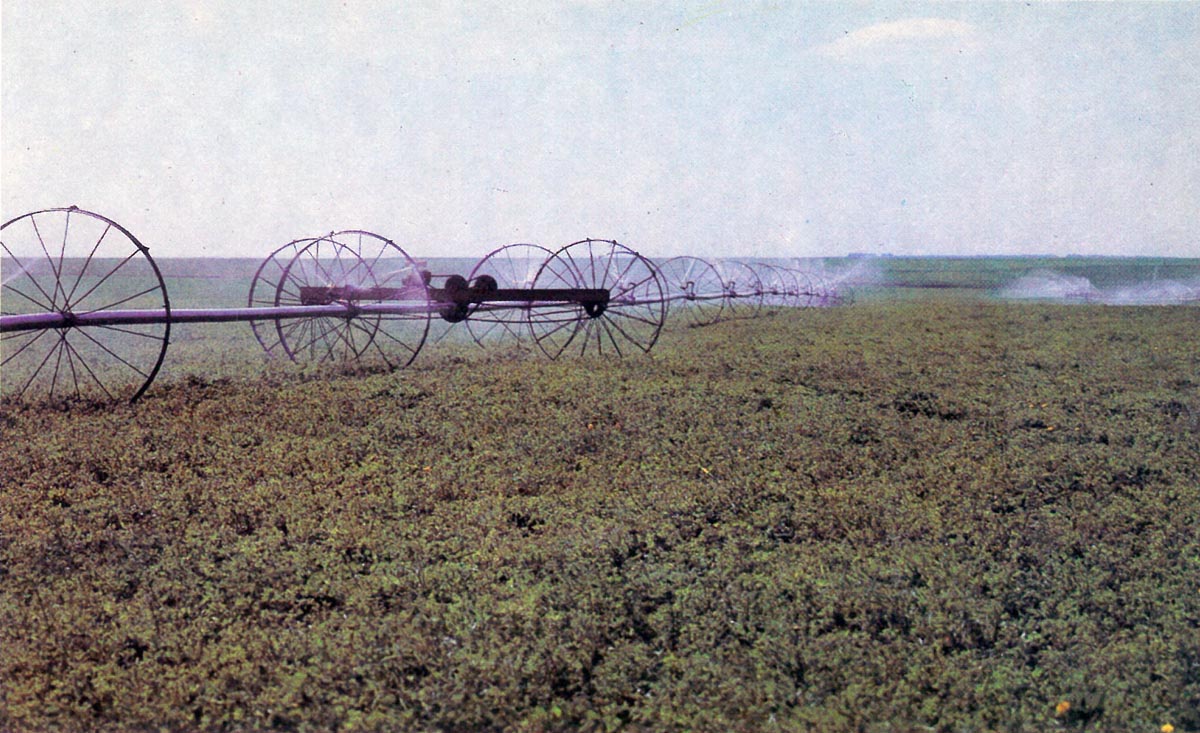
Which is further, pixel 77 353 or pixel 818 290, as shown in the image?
pixel 818 290

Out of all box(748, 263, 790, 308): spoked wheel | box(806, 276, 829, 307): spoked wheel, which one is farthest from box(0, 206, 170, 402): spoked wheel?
box(806, 276, 829, 307): spoked wheel

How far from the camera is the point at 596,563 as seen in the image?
4.40 metres

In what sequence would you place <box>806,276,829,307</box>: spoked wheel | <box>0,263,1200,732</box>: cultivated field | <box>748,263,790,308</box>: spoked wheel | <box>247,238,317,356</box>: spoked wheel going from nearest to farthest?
<box>0,263,1200,732</box>: cultivated field < <box>247,238,317,356</box>: spoked wheel < <box>748,263,790,308</box>: spoked wheel < <box>806,276,829,307</box>: spoked wheel

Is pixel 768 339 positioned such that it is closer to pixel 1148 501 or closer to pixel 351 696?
pixel 1148 501

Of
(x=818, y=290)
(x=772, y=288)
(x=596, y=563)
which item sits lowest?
(x=596, y=563)

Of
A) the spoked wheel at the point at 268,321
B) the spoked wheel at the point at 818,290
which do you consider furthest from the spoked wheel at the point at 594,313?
the spoked wheel at the point at 818,290

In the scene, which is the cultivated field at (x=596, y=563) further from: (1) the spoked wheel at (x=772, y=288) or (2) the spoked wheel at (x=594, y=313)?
(1) the spoked wheel at (x=772, y=288)

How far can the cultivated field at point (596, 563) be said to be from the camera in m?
3.25

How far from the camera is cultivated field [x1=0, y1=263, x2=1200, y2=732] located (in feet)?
10.6

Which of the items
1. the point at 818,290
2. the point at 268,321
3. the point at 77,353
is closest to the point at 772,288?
the point at 818,290

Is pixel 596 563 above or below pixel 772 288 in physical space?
below

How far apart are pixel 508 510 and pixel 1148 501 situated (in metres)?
3.76

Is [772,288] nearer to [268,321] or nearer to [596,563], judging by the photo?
[268,321]

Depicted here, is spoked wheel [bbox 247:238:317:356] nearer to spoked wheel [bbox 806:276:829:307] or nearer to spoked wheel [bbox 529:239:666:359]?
spoked wheel [bbox 529:239:666:359]
